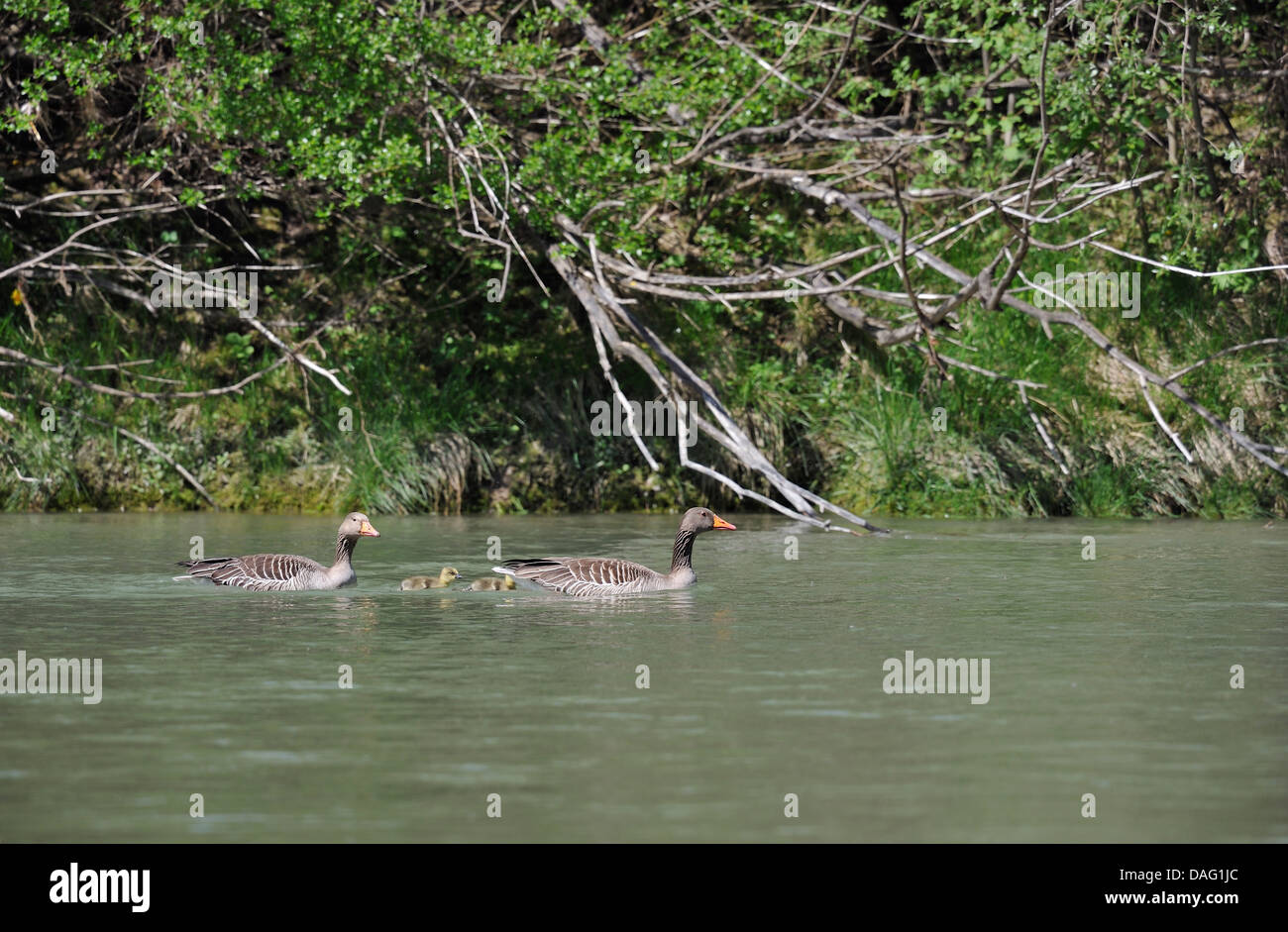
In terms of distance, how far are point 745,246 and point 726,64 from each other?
2.35 m

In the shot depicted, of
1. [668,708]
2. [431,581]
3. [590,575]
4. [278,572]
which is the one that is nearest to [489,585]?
[431,581]

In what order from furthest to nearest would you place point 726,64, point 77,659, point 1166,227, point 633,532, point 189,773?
point 1166,227
point 726,64
point 633,532
point 77,659
point 189,773

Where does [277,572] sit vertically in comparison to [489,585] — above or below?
above

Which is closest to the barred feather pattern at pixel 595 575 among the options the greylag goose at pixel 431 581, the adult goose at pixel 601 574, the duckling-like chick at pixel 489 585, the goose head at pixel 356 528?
the adult goose at pixel 601 574

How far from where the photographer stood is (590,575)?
12.8 metres

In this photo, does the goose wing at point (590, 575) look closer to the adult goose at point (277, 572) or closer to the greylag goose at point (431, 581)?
the greylag goose at point (431, 581)

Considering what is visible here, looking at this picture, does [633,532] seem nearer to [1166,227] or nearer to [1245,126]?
[1166,227]

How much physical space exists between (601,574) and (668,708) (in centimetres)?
431

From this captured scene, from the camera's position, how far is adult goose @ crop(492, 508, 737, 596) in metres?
12.8

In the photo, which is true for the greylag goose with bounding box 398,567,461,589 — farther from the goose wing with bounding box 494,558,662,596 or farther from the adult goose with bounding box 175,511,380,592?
the goose wing with bounding box 494,558,662,596

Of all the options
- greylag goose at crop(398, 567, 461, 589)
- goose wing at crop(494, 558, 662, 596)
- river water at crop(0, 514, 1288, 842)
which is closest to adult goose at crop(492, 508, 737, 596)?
goose wing at crop(494, 558, 662, 596)

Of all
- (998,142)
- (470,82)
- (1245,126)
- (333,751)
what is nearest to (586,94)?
(470,82)

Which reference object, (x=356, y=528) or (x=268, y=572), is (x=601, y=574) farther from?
(x=268, y=572)

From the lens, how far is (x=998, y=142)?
76.3 ft
